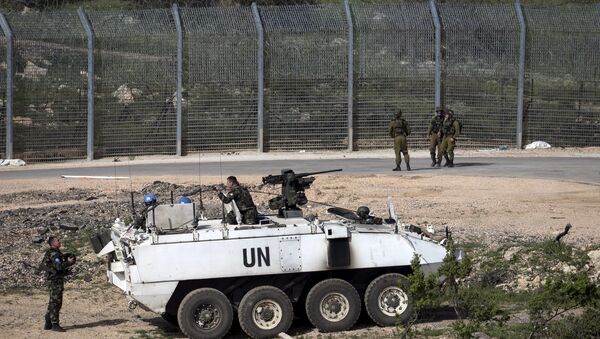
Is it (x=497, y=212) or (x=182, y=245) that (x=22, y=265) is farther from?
(x=497, y=212)

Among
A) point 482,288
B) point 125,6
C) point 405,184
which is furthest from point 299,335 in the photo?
point 125,6

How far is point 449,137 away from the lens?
29.6 metres

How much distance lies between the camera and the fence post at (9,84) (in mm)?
32719

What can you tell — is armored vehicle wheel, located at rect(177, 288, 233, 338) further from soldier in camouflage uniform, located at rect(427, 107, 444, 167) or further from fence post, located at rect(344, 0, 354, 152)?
fence post, located at rect(344, 0, 354, 152)

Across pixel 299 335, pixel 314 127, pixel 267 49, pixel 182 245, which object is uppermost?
pixel 267 49

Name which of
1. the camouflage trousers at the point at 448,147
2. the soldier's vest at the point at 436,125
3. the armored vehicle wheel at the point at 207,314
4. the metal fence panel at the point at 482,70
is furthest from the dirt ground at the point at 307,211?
the metal fence panel at the point at 482,70

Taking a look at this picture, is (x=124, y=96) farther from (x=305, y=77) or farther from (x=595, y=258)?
(x=595, y=258)

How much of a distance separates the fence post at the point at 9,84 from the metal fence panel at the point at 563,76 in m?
14.0

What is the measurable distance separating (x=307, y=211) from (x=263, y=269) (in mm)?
7589

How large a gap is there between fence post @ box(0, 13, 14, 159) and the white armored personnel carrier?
17048mm

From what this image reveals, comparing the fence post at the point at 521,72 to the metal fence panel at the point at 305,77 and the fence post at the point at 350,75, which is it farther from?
the metal fence panel at the point at 305,77

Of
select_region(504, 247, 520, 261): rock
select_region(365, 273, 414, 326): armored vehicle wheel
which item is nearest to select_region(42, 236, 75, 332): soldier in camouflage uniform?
select_region(365, 273, 414, 326): armored vehicle wheel

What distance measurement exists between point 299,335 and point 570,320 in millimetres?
3654

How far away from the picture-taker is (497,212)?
23.3 meters
